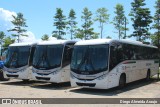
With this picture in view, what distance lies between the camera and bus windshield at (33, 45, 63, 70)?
1834cm

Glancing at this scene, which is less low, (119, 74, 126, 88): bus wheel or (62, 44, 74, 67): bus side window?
(62, 44, 74, 67): bus side window

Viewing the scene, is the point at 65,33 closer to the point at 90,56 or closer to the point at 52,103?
the point at 90,56

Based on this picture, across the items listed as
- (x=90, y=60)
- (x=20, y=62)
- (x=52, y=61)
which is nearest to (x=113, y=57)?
(x=90, y=60)

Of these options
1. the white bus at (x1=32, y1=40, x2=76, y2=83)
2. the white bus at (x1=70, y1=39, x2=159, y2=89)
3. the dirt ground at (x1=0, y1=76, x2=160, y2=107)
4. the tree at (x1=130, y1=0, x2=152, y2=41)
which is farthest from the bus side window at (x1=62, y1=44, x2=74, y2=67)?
the tree at (x1=130, y1=0, x2=152, y2=41)

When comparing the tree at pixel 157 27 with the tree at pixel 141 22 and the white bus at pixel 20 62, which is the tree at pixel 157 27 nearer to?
the tree at pixel 141 22

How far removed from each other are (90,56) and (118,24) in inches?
1655

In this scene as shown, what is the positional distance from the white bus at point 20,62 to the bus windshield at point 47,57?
47.9 inches

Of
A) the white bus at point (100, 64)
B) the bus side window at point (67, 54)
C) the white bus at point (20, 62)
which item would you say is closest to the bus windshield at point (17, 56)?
the white bus at point (20, 62)

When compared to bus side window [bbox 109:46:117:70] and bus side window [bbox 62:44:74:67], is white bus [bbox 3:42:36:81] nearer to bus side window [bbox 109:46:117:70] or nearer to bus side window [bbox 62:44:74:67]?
bus side window [bbox 62:44:74:67]

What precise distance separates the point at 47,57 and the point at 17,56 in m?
2.88

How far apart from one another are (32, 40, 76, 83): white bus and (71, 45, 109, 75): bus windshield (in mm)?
1687

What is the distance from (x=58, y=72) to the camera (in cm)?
1812

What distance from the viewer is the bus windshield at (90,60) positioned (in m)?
16.0

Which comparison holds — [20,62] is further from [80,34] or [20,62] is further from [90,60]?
[80,34]
